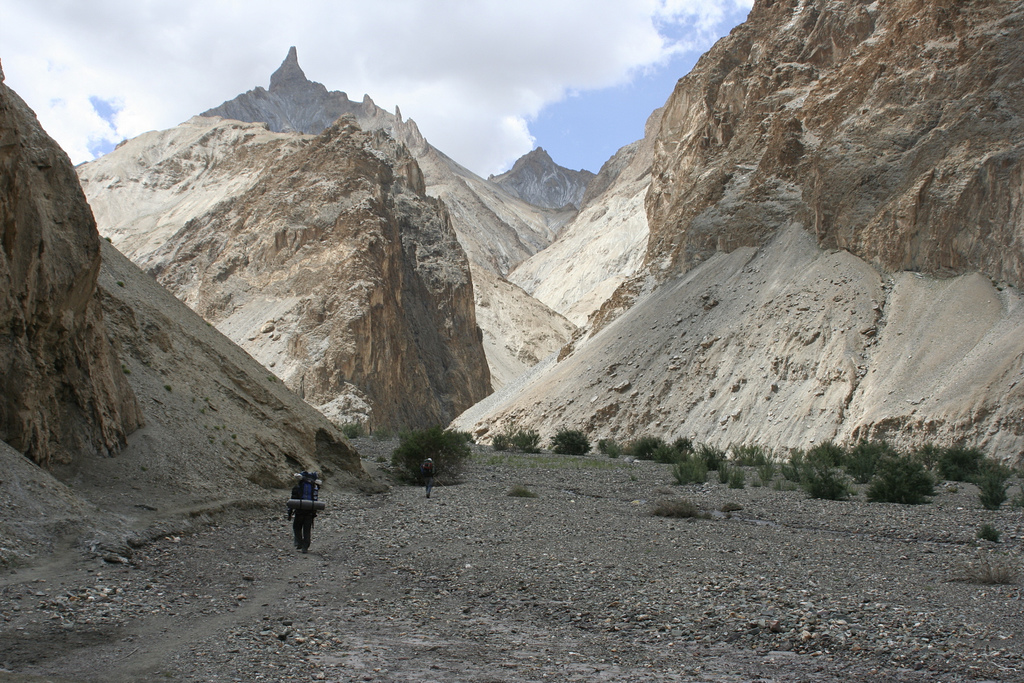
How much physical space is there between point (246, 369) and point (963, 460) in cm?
1637

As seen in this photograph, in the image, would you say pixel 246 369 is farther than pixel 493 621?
Yes

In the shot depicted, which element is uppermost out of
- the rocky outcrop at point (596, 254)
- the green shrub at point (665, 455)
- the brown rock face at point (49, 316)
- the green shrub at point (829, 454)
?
the rocky outcrop at point (596, 254)

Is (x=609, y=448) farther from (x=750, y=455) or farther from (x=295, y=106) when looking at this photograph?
(x=295, y=106)

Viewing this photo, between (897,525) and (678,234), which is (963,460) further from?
(678,234)

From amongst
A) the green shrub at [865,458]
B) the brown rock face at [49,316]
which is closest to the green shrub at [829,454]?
the green shrub at [865,458]

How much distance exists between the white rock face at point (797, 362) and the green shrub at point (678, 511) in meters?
11.4

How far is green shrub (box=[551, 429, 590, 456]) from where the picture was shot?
2770 centimetres

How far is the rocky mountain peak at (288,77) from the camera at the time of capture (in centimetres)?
16600

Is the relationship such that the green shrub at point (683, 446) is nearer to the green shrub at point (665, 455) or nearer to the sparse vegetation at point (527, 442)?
the green shrub at point (665, 455)

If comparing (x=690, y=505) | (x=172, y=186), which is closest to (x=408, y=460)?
(x=690, y=505)

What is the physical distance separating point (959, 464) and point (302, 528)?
15887 millimetres

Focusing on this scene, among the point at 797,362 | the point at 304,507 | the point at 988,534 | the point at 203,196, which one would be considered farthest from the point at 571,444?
the point at 203,196

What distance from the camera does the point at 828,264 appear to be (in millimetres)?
30391

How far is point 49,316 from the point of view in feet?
33.4
